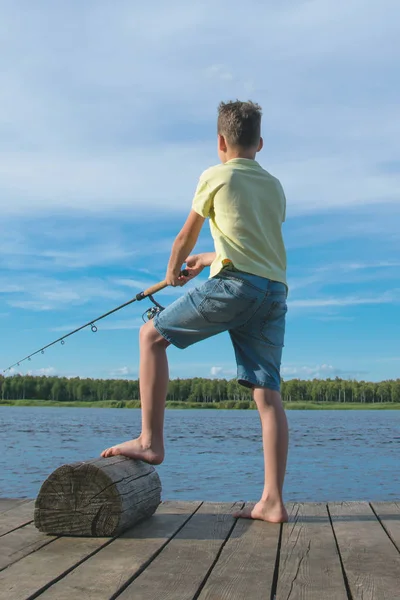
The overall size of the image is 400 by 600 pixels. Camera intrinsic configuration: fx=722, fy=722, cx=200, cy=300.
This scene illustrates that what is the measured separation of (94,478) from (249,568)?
97 cm

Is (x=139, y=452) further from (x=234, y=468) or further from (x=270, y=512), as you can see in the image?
(x=234, y=468)

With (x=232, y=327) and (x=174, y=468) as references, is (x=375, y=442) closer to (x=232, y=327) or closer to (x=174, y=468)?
(x=174, y=468)

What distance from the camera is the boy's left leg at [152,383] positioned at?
3529mm

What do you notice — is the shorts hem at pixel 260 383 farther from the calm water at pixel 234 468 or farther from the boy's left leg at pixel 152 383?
the calm water at pixel 234 468

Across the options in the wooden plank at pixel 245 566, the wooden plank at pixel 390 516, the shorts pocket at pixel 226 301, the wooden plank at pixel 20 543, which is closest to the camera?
the wooden plank at pixel 245 566

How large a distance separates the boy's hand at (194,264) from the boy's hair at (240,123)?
2.00 feet

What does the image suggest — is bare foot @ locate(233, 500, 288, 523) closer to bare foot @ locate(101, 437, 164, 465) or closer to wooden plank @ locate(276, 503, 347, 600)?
wooden plank @ locate(276, 503, 347, 600)

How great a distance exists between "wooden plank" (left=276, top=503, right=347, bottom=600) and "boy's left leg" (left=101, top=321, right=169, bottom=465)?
0.78 m

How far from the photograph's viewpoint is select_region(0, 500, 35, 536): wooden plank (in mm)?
3455

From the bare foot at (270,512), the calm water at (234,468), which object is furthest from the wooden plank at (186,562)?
the calm water at (234,468)

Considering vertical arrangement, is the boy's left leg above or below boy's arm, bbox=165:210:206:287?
below

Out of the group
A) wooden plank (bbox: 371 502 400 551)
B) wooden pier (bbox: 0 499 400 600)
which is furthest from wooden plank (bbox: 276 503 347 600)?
wooden plank (bbox: 371 502 400 551)

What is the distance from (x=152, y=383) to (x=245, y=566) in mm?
1097

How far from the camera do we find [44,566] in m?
2.70
